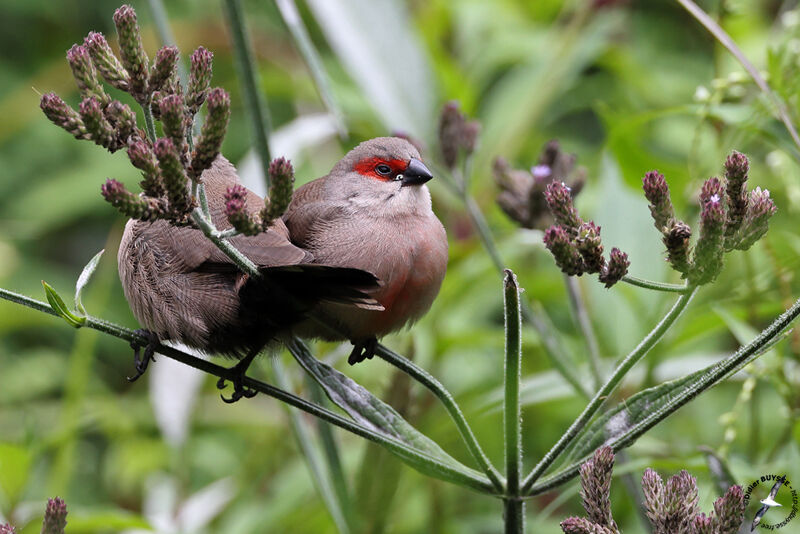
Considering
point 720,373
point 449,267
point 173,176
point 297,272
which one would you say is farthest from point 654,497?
point 449,267

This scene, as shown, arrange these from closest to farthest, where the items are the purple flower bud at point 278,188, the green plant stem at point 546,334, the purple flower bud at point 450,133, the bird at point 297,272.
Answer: the purple flower bud at point 278,188 < the bird at point 297,272 < the green plant stem at point 546,334 < the purple flower bud at point 450,133

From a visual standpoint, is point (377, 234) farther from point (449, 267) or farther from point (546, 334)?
point (449, 267)

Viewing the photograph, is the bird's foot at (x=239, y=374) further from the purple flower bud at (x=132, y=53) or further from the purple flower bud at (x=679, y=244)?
the purple flower bud at (x=679, y=244)

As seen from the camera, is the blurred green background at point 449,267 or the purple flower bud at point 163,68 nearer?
the purple flower bud at point 163,68

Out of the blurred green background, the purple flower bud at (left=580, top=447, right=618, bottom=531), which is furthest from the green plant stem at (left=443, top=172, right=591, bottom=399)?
the purple flower bud at (left=580, top=447, right=618, bottom=531)

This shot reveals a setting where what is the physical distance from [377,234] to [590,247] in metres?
0.73

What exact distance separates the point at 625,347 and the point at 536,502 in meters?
1.03

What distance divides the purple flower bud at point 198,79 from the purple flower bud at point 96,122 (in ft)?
0.41

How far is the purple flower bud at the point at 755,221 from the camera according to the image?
132 cm

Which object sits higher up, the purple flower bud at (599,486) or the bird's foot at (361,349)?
the bird's foot at (361,349)

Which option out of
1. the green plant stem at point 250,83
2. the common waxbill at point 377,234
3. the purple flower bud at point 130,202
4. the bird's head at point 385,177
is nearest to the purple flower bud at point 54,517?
the purple flower bud at point 130,202

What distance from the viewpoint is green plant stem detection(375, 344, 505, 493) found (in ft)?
4.65

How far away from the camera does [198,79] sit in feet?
4.51

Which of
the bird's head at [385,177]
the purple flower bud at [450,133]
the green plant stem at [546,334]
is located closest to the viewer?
the green plant stem at [546,334]
